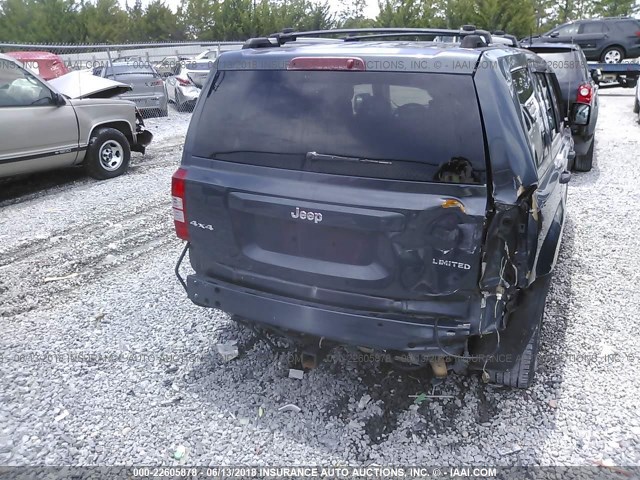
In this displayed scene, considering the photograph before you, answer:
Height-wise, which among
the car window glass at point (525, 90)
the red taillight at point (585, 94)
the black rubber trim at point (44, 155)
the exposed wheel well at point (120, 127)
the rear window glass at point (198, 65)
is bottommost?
the black rubber trim at point (44, 155)

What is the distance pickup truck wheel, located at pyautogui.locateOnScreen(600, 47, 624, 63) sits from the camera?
19531 millimetres

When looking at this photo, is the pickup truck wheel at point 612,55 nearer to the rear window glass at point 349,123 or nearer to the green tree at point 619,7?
the rear window glass at point 349,123

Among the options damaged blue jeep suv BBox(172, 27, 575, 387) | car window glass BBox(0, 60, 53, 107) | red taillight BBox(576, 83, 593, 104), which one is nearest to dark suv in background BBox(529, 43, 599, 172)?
red taillight BBox(576, 83, 593, 104)

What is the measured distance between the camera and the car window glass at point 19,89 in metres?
7.04

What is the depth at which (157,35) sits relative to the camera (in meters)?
56.7

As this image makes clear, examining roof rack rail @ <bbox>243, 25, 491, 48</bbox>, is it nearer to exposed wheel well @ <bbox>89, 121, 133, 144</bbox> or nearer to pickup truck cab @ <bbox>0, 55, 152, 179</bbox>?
pickup truck cab @ <bbox>0, 55, 152, 179</bbox>

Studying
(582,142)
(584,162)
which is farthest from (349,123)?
(584,162)

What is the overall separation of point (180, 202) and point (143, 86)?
1239 cm

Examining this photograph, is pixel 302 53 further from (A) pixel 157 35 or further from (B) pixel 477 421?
(A) pixel 157 35

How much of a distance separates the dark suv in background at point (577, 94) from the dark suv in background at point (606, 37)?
11479 millimetres

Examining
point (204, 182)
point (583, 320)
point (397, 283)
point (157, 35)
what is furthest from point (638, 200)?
point (157, 35)

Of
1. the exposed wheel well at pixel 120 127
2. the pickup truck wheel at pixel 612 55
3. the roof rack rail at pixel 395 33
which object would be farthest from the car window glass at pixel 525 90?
the pickup truck wheel at pixel 612 55

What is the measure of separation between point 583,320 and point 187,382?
2.87m

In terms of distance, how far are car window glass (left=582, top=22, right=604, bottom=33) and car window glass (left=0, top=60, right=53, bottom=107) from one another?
19.0 meters
